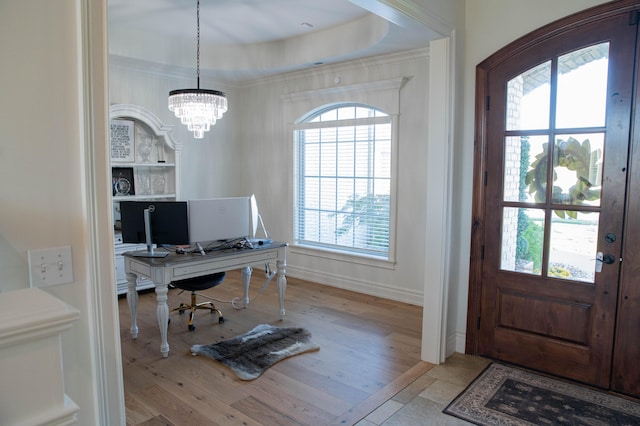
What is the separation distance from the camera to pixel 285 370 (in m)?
3.29

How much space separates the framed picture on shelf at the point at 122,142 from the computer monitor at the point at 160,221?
1549 millimetres

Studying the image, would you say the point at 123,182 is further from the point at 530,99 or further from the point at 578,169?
the point at 578,169

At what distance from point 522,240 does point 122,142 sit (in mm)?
4412

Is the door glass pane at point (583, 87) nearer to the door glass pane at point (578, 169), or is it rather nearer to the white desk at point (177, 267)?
the door glass pane at point (578, 169)

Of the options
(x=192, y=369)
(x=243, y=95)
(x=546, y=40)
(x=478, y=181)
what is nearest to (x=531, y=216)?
(x=478, y=181)

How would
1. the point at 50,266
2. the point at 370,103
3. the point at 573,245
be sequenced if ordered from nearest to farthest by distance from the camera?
the point at 50,266 → the point at 573,245 → the point at 370,103

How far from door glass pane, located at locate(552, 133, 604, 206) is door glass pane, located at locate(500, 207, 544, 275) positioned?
0.73ft

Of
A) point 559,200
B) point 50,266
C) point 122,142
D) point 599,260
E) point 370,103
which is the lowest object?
point 599,260

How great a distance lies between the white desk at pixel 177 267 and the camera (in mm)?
3489

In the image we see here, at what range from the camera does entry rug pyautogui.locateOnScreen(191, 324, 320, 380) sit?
3314mm

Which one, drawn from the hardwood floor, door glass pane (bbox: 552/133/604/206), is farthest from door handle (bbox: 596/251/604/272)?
the hardwood floor

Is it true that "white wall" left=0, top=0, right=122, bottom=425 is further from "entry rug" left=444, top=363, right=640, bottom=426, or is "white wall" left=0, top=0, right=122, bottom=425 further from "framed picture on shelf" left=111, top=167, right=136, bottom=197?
"framed picture on shelf" left=111, top=167, right=136, bottom=197

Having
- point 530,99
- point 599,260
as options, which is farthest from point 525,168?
point 599,260

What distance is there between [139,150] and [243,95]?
193 cm
